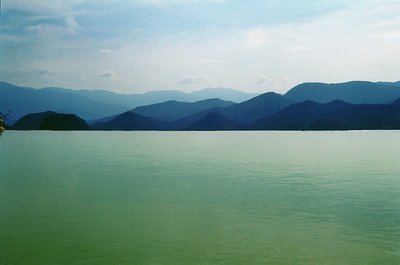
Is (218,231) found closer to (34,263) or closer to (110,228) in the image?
(110,228)

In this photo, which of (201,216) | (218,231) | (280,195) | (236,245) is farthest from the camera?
(280,195)

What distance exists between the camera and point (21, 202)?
71.6 feet

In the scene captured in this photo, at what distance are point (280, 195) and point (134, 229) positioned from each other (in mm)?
10914

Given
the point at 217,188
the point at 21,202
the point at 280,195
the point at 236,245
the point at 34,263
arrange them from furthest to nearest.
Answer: the point at 217,188
the point at 280,195
the point at 21,202
the point at 236,245
the point at 34,263

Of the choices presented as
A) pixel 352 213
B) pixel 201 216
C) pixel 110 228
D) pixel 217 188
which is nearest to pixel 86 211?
pixel 110 228

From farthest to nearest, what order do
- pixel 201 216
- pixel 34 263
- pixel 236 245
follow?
pixel 201 216 < pixel 236 245 < pixel 34 263

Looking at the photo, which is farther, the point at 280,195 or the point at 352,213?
the point at 280,195

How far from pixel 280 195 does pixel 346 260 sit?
1173cm

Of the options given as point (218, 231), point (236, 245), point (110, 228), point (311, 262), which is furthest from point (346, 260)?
point (110, 228)

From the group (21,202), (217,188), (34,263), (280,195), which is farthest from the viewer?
(217,188)

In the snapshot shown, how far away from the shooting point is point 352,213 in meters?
19.2

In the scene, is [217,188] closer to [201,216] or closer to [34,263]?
[201,216]

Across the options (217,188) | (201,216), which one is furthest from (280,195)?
(201,216)

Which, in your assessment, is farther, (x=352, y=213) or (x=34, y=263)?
(x=352, y=213)
